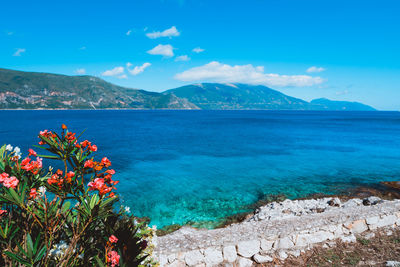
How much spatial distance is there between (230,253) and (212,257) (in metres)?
0.73

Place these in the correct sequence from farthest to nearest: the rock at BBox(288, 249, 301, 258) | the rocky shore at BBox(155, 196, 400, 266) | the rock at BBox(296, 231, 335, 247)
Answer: the rock at BBox(296, 231, 335, 247) → the rock at BBox(288, 249, 301, 258) → the rocky shore at BBox(155, 196, 400, 266)

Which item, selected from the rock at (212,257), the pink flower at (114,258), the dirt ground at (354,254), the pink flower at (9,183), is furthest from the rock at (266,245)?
the pink flower at (9,183)

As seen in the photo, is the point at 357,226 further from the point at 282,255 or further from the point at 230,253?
the point at 230,253

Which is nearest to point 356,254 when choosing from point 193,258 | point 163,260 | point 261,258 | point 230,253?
point 261,258

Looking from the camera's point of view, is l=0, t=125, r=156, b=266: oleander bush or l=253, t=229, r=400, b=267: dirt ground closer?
l=0, t=125, r=156, b=266: oleander bush

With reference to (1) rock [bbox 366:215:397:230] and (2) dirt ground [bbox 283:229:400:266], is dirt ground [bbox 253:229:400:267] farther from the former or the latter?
(1) rock [bbox 366:215:397:230]

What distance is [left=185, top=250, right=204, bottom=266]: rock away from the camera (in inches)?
308

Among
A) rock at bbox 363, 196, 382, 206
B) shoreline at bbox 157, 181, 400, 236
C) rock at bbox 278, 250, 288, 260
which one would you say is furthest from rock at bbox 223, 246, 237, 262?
rock at bbox 363, 196, 382, 206

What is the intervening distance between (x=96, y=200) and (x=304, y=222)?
958cm

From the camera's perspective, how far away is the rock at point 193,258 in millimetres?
7820

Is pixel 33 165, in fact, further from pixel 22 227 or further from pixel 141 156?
pixel 141 156

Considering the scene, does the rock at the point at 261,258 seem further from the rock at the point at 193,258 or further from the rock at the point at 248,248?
the rock at the point at 193,258

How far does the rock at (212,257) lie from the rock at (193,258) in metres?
0.23

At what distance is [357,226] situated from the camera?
10.2 metres
